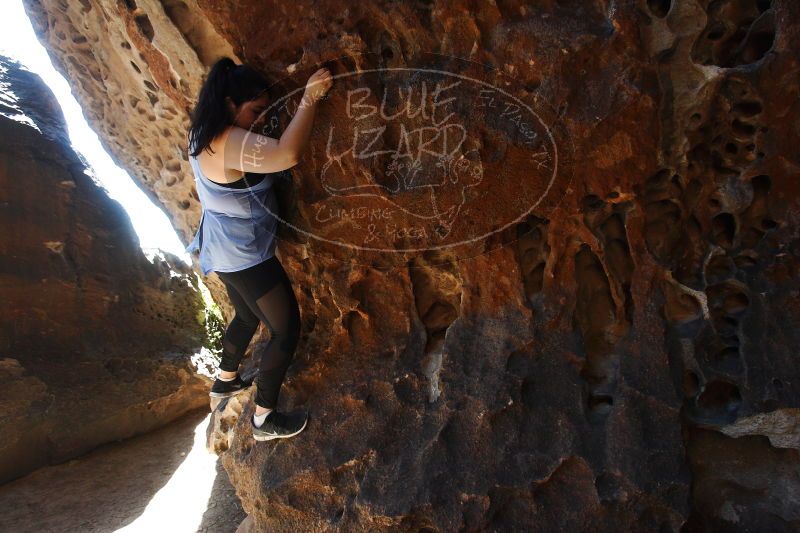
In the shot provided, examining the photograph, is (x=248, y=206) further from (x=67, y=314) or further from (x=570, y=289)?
(x=67, y=314)

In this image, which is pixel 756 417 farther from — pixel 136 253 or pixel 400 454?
pixel 136 253

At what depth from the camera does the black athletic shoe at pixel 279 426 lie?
212cm

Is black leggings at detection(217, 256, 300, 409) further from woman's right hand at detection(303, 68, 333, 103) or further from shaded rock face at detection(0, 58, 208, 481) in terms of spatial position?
shaded rock face at detection(0, 58, 208, 481)

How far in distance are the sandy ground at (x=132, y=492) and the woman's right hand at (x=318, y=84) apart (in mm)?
2425

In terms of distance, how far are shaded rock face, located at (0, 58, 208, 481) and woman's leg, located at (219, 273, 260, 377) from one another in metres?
2.44

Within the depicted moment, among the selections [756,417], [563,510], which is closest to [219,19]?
[563,510]

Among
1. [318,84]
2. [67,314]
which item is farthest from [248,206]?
[67,314]

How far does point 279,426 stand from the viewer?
2.13 metres

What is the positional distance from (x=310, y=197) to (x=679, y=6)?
146 cm

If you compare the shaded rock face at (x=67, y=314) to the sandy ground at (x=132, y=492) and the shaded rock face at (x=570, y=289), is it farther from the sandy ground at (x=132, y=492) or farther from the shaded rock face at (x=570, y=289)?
the shaded rock face at (x=570, y=289)

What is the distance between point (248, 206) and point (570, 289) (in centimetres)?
123

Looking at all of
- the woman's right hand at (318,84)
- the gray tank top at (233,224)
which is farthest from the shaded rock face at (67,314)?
the woman's right hand at (318,84)

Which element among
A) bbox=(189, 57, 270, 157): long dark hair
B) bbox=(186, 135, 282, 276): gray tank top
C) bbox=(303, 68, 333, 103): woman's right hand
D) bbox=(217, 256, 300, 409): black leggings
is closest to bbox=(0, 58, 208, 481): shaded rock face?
bbox=(217, 256, 300, 409): black leggings

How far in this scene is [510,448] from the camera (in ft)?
6.28
